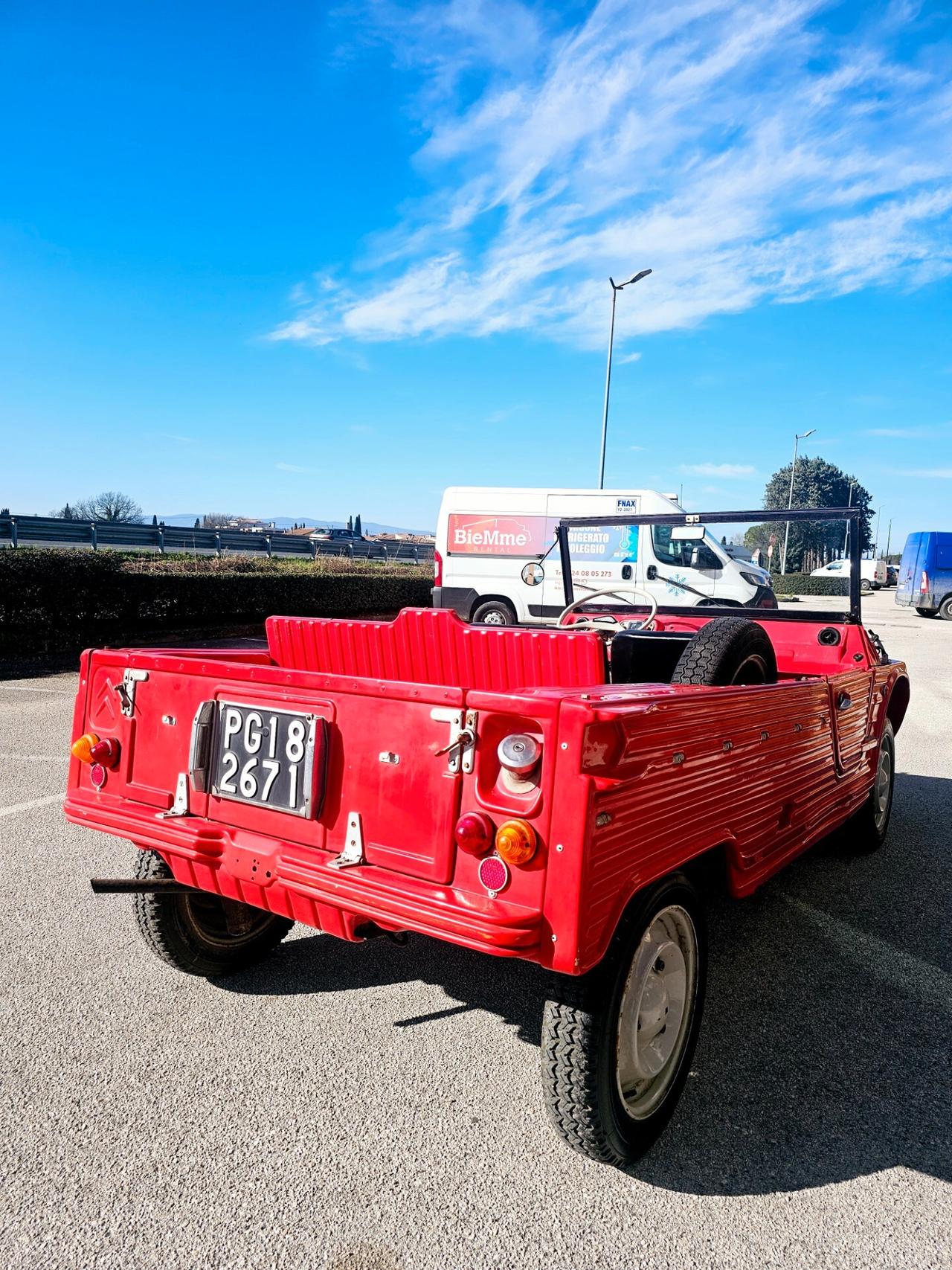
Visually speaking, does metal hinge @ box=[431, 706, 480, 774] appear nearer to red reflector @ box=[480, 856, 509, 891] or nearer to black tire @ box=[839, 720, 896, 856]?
red reflector @ box=[480, 856, 509, 891]

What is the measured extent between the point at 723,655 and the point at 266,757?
1.58m

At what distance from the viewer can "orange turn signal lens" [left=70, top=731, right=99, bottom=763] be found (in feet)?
9.14

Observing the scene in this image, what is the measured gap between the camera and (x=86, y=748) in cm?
279

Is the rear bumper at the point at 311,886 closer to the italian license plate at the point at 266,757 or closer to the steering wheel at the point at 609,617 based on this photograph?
the italian license plate at the point at 266,757

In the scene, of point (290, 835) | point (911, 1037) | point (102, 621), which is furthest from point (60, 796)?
point (102, 621)

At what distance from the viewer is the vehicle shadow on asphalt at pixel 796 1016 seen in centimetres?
226

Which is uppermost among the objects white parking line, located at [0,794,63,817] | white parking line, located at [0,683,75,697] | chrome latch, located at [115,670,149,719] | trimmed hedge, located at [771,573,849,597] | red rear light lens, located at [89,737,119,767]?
trimmed hedge, located at [771,573,849,597]

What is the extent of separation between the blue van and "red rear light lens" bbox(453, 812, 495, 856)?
27760 millimetres

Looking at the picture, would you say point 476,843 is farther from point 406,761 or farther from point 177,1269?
point 177,1269

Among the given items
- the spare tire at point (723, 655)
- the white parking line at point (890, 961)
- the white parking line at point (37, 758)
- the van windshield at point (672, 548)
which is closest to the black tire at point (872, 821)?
the white parking line at point (890, 961)

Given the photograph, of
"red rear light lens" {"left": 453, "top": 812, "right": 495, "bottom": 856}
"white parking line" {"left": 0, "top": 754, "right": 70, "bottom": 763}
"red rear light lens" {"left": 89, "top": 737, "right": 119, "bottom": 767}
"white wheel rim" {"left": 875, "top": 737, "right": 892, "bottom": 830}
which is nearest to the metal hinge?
"red rear light lens" {"left": 453, "top": 812, "right": 495, "bottom": 856}

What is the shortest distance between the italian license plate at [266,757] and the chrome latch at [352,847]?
0.44 ft

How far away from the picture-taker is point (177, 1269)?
1.82 meters

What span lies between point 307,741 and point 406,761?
1.12 feet
